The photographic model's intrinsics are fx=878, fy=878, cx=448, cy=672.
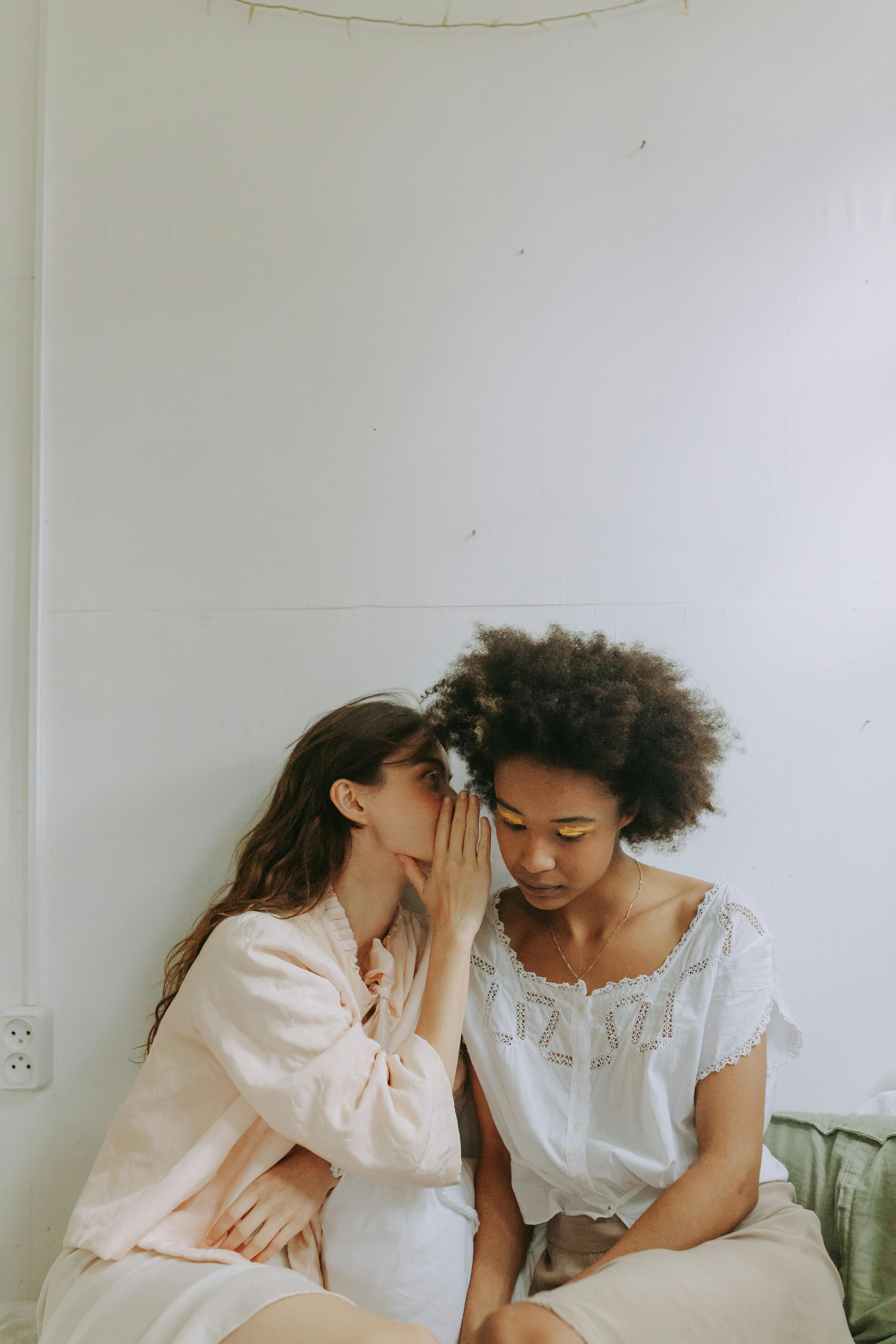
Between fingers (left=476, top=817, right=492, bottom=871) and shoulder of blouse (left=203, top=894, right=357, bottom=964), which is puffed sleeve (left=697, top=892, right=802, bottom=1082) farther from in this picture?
shoulder of blouse (left=203, top=894, right=357, bottom=964)

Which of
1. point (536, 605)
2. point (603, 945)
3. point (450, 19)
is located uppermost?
point (450, 19)

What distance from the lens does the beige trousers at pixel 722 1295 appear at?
896 mm

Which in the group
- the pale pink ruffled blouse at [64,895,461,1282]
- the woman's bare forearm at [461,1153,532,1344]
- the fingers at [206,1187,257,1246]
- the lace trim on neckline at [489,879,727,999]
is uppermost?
the lace trim on neckline at [489,879,727,999]

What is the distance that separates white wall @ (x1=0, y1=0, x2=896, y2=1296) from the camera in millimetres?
1420

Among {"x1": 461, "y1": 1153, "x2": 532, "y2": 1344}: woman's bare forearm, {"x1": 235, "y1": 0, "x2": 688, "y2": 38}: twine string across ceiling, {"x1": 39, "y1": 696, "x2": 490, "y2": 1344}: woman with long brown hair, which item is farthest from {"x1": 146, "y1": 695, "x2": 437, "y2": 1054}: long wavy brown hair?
{"x1": 235, "y1": 0, "x2": 688, "y2": 38}: twine string across ceiling

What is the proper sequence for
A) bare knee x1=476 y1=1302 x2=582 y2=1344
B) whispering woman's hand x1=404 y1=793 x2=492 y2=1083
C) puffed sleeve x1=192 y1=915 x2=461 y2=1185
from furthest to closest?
whispering woman's hand x1=404 y1=793 x2=492 y2=1083 < puffed sleeve x1=192 y1=915 x2=461 y2=1185 < bare knee x1=476 y1=1302 x2=582 y2=1344

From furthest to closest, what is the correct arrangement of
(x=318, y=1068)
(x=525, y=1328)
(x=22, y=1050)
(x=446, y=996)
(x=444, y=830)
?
1. (x=22, y=1050)
2. (x=444, y=830)
3. (x=446, y=996)
4. (x=318, y=1068)
5. (x=525, y=1328)

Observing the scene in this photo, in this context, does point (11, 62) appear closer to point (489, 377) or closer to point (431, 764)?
point (489, 377)

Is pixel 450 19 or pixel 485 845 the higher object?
pixel 450 19

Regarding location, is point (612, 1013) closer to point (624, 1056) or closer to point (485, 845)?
point (624, 1056)

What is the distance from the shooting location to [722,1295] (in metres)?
0.94

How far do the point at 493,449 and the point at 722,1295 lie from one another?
3.83 feet

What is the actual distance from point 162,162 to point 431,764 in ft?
3.66

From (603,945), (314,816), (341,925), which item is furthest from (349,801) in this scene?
(603,945)
